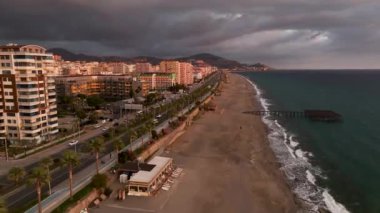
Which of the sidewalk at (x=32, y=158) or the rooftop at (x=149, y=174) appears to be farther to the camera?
the sidewalk at (x=32, y=158)

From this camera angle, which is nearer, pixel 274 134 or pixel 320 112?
pixel 274 134

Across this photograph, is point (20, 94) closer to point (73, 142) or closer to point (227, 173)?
point (73, 142)

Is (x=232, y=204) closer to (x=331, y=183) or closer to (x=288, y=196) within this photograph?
(x=288, y=196)

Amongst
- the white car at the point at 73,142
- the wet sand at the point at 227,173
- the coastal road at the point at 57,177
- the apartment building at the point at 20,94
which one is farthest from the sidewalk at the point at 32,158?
the wet sand at the point at 227,173

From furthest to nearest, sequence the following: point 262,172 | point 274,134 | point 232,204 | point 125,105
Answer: point 125,105 → point 274,134 → point 262,172 → point 232,204

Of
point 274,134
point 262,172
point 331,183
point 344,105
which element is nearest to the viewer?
point 331,183

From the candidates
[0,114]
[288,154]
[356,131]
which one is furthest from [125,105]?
[356,131]

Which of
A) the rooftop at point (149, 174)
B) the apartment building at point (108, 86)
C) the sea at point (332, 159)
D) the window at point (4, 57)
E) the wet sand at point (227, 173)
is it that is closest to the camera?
the wet sand at point (227, 173)

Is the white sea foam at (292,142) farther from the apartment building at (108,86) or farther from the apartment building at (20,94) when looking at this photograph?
the apartment building at (108,86)
